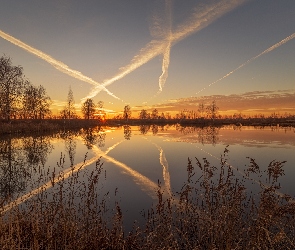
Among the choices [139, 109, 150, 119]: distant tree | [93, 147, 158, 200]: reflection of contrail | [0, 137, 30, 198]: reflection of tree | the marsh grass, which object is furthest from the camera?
[139, 109, 150, 119]: distant tree

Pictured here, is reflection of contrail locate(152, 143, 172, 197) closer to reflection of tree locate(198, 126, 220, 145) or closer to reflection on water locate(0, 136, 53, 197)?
reflection on water locate(0, 136, 53, 197)

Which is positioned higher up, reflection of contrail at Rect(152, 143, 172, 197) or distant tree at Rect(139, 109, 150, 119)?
distant tree at Rect(139, 109, 150, 119)

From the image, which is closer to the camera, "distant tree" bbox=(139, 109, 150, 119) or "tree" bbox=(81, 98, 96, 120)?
"tree" bbox=(81, 98, 96, 120)

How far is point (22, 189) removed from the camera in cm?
1173

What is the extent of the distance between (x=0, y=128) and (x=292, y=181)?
42798 mm

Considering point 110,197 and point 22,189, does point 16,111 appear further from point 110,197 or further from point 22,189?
point 110,197

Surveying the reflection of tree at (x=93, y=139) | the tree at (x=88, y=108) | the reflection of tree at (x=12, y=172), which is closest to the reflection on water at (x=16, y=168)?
the reflection of tree at (x=12, y=172)

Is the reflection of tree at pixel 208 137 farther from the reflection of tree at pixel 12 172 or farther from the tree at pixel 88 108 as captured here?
the tree at pixel 88 108

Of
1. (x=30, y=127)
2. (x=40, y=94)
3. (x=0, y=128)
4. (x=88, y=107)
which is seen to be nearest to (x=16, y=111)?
(x=30, y=127)

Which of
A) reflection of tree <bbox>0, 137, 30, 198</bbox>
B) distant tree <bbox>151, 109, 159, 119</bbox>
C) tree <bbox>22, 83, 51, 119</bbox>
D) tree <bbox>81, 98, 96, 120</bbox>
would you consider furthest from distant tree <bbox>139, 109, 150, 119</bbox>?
reflection of tree <bbox>0, 137, 30, 198</bbox>

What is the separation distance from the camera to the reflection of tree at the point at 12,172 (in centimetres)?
1173

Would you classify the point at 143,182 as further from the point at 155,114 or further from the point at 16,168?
the point at 155,114

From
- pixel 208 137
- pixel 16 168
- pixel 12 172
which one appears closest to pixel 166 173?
pixel 12 172

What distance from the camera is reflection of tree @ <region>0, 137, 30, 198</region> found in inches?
462
